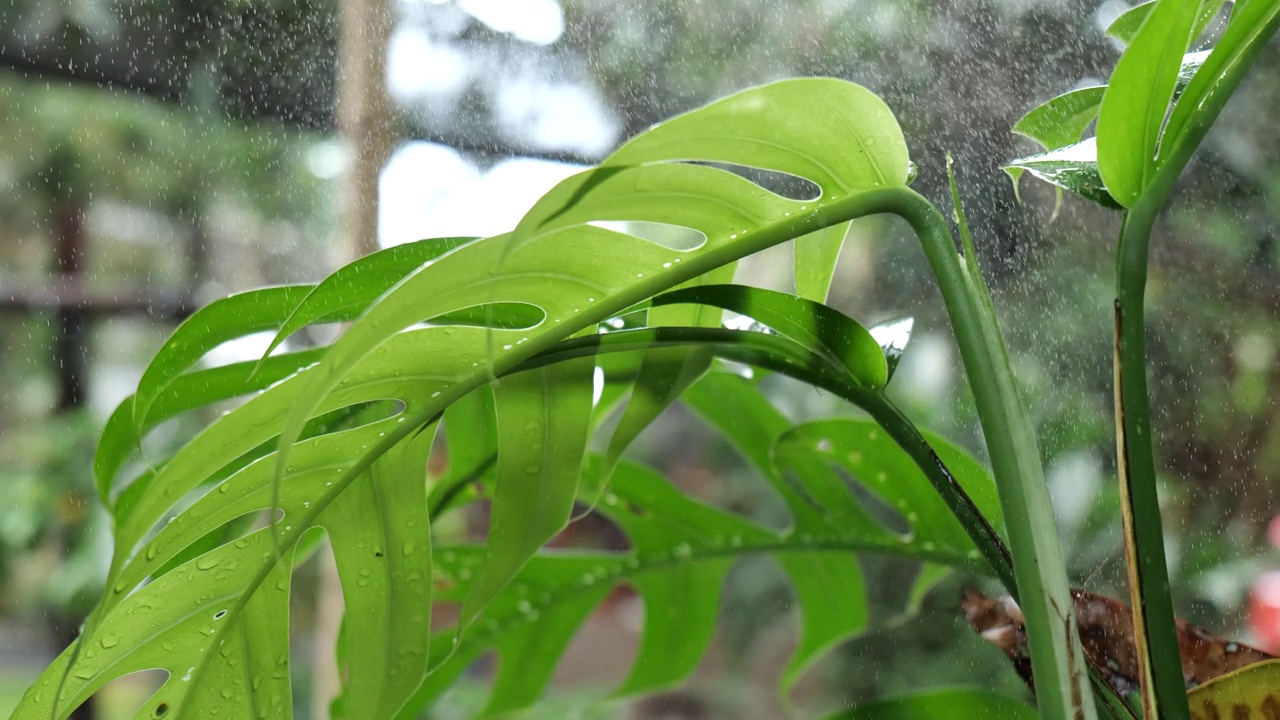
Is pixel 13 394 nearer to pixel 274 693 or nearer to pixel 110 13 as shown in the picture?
pixel 110 13

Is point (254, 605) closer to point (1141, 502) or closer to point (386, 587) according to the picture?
point (386, 587)

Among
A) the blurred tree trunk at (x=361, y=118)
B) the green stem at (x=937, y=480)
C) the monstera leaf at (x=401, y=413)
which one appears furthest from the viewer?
the blurred tree trunk at (x=361, y=118)

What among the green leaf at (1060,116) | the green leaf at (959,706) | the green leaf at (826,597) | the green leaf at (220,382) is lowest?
the green leaf at (959,706)

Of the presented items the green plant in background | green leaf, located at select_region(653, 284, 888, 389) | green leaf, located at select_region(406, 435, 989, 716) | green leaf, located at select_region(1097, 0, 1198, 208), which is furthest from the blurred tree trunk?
green leaf, located at select_region(1097, 0, 1198, 208)

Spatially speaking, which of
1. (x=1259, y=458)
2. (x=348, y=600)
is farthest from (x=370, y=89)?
(x=1259, y=458)

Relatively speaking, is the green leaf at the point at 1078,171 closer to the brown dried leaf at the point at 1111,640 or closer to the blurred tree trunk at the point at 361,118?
the brown dried leaf at the point at 1111,640

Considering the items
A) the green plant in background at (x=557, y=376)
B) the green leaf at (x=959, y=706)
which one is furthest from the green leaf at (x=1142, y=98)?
the green leaf at (x=959, y=706)
